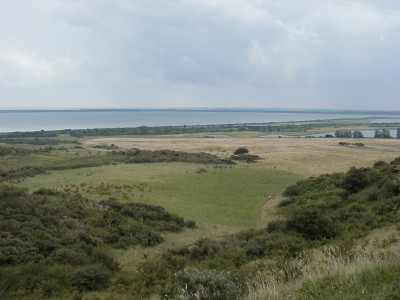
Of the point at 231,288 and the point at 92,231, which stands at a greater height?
the point at 231,288

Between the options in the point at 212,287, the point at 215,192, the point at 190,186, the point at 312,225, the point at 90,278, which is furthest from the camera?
the point at 190,186

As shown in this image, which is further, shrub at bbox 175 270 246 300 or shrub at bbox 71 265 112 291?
shrub at bbox 71 265 112 291

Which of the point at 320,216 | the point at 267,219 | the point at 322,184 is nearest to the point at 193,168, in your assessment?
the point at 322,184

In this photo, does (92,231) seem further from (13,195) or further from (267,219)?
(267,219)

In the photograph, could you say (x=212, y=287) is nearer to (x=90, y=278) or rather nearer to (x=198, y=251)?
(x=90, y=278)

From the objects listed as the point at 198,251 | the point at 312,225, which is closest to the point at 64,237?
the point at 198,251

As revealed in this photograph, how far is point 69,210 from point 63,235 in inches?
210

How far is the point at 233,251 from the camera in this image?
772 inches

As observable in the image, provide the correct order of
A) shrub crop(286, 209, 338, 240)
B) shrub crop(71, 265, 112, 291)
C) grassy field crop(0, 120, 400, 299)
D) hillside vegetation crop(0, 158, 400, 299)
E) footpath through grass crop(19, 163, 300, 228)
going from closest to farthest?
1. grassy field crop(0, 120, 400, 299)
2. hillside vegetation crop(0, 158, 400, 299)
3. shrub crop(71, 265, 112, 291)
4. shrub crop(286, 209, 338, 240)
5. footpath through grass crop(19, 163, 300, 228)

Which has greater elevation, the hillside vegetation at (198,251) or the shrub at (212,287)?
the shrub at (212,287)

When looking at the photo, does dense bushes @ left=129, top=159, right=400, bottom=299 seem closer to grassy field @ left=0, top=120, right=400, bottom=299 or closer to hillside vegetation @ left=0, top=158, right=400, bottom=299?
hillside vegetation @ left=0, top=158, right=400, bottom=299

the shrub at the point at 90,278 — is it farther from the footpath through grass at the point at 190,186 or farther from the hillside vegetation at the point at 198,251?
Result: the footpath through grass at the point at 190,186

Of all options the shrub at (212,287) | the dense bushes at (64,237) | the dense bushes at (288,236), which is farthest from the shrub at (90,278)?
the shrub at (212,287)

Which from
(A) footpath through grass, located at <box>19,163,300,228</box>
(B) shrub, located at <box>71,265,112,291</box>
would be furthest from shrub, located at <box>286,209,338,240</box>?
(B) shrub, located at <box>71,265,112,291</box>
